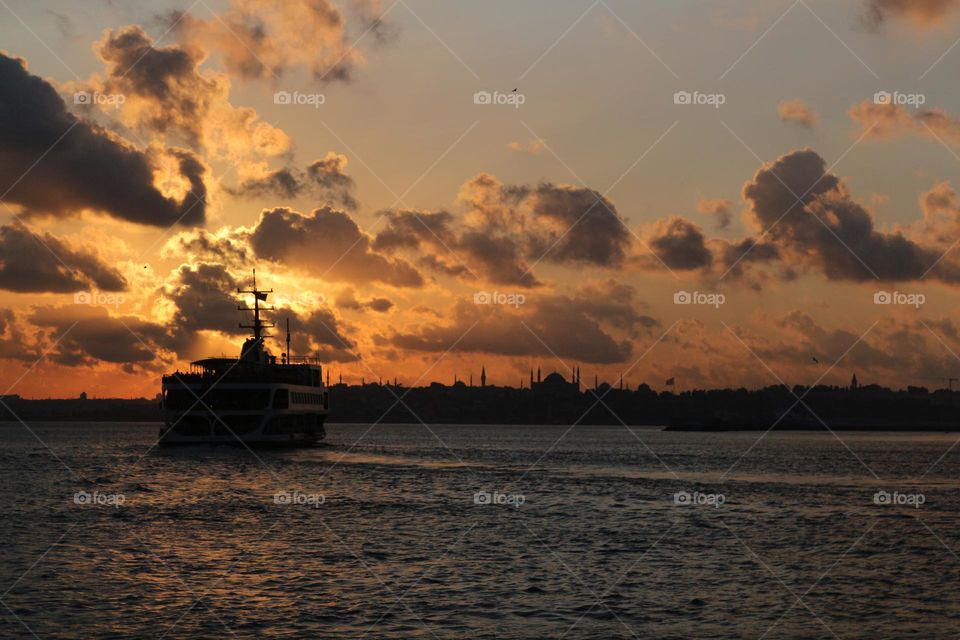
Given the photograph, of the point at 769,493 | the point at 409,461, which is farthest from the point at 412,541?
the point at 409,461

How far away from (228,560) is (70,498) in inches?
1248

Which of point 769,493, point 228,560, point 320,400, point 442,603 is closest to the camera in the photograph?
point 442,603

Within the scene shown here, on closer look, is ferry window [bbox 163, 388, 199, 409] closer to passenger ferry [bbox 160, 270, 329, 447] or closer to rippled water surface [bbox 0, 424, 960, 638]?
passenger ferry [bbox 160, 270, 329, 447]

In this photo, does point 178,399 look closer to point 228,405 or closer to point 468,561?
point 228,405

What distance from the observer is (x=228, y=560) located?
41469mm

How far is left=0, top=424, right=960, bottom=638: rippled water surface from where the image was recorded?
101 ft

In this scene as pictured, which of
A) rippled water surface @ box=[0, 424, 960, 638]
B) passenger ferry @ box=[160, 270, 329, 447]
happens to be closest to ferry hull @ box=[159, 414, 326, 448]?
passenger ferry @ box=[160, 270, 329, 447]

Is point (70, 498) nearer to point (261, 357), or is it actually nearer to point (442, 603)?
point (442, 603)

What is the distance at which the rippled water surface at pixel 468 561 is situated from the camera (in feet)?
101

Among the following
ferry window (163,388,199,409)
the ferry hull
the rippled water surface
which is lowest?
the rippled water surface

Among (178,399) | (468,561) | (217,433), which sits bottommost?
(468,561)

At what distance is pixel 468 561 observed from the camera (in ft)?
139

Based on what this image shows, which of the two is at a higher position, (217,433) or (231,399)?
Answer: (231,399)

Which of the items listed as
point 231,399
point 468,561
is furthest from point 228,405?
point 468,561
